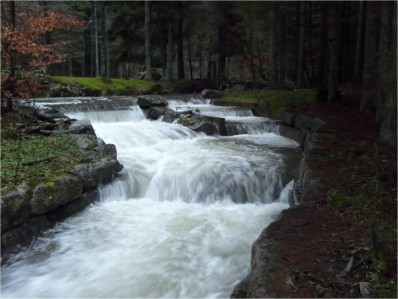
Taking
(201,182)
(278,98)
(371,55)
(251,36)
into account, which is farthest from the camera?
(251,36)

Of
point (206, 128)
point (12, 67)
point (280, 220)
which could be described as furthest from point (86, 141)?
point (280, 220)

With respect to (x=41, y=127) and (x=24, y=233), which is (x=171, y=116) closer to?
(x=41, y=127)

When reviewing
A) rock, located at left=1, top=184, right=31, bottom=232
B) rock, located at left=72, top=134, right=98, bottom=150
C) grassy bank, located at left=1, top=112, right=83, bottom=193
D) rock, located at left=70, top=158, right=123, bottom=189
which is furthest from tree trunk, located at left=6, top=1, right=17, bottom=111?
rock, located at left=1, top=184, right=31, bottom=232

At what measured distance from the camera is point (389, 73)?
8062mm

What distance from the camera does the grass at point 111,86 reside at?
20.0 metres

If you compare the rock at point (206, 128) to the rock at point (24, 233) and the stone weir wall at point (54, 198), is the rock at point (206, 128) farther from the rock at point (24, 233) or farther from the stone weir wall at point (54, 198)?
the rock at point (24, 233)

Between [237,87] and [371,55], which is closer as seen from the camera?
[371,55]

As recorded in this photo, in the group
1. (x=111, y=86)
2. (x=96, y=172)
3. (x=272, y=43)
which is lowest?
(x=96, y=172)

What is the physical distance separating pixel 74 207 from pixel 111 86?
1501 centimetres

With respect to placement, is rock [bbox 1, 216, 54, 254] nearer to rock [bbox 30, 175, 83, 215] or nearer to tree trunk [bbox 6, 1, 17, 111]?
rock [bbox 30, 175, 83, 215]

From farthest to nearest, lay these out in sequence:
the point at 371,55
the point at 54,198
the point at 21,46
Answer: the point at 371,55 → the point at 21,46 → the point at 54,198

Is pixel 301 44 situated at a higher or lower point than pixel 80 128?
higher

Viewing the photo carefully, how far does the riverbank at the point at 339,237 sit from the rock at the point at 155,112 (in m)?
8.76

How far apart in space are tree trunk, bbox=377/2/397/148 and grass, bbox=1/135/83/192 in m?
6.87
